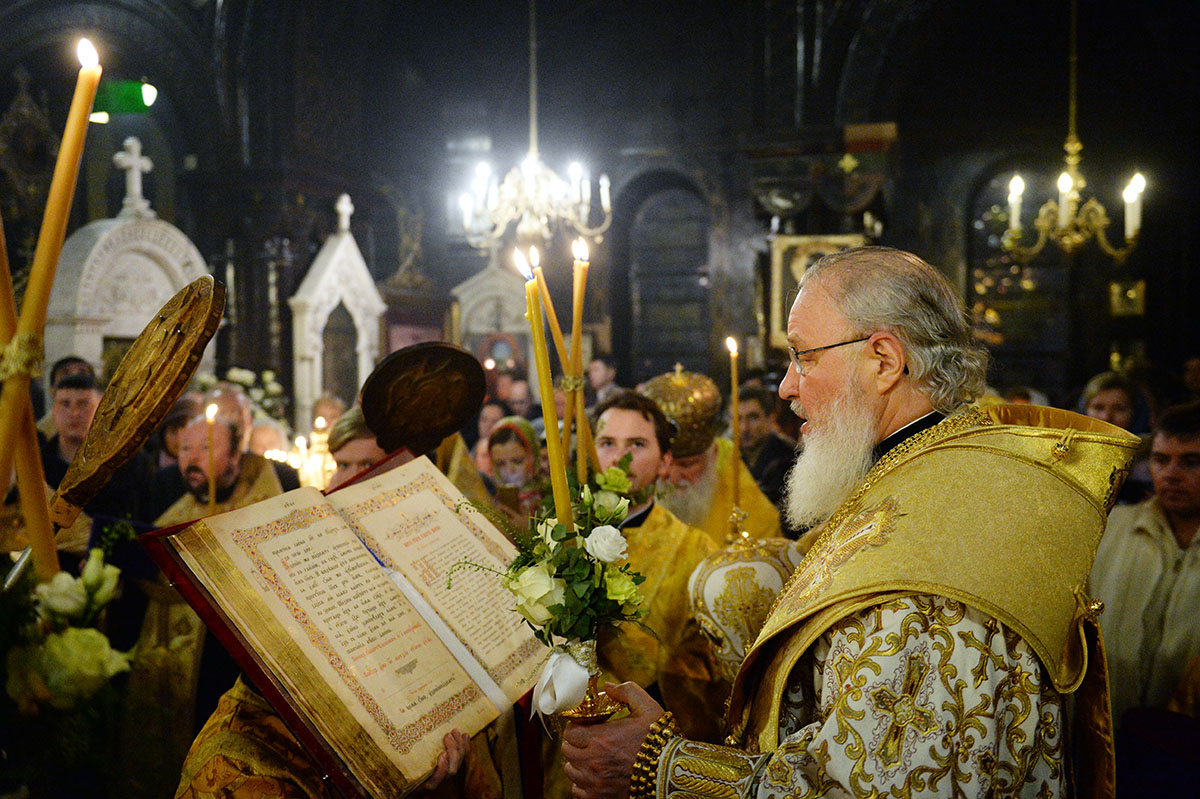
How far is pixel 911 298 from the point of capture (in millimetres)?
1852

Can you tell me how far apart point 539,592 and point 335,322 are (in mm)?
8801

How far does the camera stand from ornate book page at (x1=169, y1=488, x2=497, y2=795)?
157 cm

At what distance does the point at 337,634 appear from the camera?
1698 mm

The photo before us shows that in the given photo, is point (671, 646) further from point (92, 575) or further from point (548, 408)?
point (92, 575)

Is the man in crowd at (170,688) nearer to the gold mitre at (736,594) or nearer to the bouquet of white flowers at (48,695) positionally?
the gold mitre at (736,594)

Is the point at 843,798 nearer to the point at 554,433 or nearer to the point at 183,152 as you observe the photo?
the point at 554,433

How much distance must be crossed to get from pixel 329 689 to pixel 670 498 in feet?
8.89

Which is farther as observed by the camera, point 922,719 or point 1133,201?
point 1133,201

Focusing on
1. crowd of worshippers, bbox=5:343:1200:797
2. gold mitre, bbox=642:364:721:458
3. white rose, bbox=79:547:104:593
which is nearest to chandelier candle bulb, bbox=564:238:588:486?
crowd of worshippers, bbox=5:343:1200:797

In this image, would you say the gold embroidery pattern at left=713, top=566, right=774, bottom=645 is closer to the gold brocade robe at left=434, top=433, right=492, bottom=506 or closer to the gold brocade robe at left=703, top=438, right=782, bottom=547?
the gold brocade robe at left=434, top=433, right=492, bottom=506

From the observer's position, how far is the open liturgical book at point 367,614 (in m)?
1.56

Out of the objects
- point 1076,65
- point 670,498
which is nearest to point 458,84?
point 1076,65

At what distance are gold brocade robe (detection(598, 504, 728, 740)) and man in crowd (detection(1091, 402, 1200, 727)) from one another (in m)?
1.70

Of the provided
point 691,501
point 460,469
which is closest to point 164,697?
point 460,469
